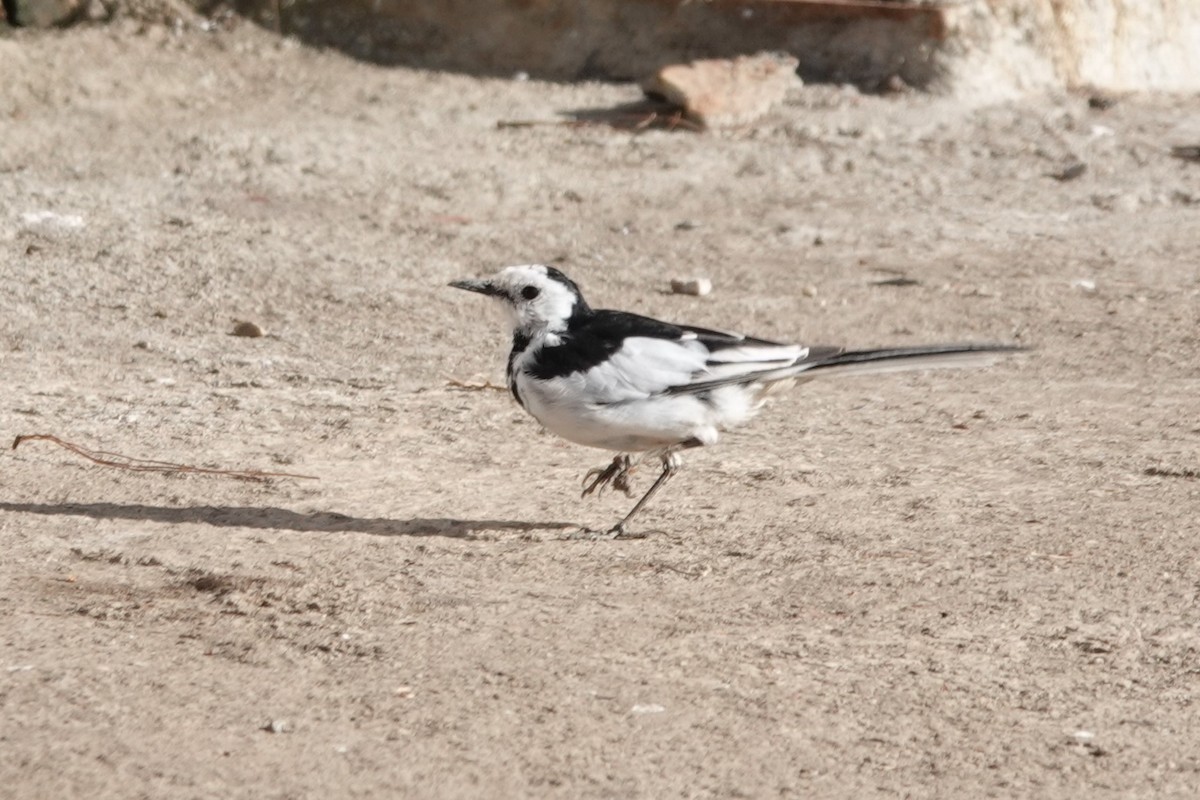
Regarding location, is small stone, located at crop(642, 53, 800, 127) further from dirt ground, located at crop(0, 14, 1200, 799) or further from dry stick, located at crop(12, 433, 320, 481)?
dry stick, located at crop(12, 433, 320, 481)

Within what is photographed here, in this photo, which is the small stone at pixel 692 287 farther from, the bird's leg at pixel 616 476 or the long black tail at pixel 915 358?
the long black tail at pixel 915 358

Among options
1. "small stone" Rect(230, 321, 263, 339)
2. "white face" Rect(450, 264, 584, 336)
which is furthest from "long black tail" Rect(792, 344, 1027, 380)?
"small stone" Rect(230, 321, 263, 339)

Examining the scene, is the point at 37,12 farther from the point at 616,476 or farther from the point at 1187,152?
the point at 1187,152

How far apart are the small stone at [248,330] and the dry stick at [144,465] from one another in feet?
4.61

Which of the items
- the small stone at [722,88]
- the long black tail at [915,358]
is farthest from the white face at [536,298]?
the small stone at [722,88]

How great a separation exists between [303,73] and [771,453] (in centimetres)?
481

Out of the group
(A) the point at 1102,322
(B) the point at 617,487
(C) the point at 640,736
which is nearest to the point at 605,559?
(B) the point at 617,487

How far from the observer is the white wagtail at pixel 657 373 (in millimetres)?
4875

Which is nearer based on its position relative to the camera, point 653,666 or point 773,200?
point 653,666

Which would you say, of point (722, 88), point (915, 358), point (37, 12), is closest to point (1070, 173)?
point (722, 88)

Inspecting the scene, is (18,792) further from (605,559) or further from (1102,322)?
(1102,322)

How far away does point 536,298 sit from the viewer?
207 inches

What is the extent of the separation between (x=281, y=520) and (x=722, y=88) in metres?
5.12

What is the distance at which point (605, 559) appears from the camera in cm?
482
